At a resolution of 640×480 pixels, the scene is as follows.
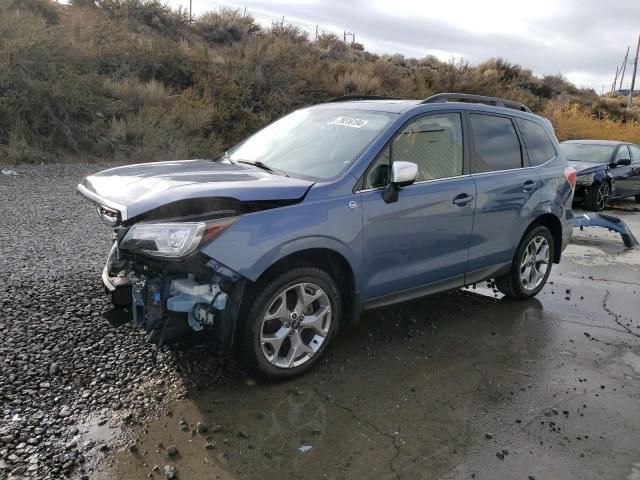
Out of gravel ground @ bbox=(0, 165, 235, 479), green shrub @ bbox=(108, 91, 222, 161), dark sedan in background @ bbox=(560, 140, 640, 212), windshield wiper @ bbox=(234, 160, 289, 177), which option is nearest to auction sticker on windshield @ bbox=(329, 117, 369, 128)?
windshield wiper @ bbox=(234, 160, 289, 177)

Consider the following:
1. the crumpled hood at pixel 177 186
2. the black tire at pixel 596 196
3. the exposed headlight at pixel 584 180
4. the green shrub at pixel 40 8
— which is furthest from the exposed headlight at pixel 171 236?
the green shrub at pixel 40 8

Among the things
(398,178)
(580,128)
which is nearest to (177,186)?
(398,178)

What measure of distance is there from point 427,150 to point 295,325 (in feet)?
5.85

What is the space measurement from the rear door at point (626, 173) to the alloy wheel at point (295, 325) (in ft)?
37.7

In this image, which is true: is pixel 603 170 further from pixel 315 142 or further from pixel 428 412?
pixel 428 412

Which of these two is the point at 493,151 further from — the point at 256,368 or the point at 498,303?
the point at 256,368

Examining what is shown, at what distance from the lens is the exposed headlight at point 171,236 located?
326cm

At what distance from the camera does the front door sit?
406 cm

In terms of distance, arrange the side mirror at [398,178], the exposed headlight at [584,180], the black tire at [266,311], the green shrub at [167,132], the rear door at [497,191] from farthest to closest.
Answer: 1. the exposed headlight at [584,180]
2. the green shrub at [167,132]
3. the rear door at [497,191]
4. the side mirror at [398,178]
5. the black tire at [266,311]

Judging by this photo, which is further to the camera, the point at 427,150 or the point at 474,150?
the point at 474,150

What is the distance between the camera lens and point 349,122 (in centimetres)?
454

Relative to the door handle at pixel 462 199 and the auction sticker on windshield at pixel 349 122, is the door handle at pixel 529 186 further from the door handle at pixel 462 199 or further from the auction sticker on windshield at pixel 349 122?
the auction sticker on windshield at pixel 349 122

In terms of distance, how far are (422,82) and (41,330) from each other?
21850mm

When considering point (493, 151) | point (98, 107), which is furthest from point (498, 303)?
point (98, 107)
